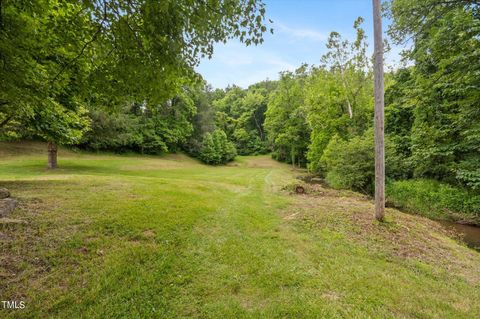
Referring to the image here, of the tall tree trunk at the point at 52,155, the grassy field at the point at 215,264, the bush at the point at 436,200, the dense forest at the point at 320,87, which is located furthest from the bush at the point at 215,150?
the grassy field at the point at 215,264

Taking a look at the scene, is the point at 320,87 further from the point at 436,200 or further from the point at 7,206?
the point at 7,206

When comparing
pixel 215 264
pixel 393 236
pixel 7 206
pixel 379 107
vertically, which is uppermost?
pixel 379 107

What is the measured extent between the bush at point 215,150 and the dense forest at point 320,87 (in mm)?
6285

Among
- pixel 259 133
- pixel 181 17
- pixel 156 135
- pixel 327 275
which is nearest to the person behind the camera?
pixel 181 17

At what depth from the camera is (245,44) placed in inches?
148

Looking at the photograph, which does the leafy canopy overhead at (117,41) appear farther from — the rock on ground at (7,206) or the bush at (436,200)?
the bush at (436,200)

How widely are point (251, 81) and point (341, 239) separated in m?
67.1

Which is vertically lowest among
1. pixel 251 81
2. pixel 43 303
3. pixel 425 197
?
pixel 425 197

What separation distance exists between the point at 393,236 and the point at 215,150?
29997 millimetres

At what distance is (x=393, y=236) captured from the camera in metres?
6.05

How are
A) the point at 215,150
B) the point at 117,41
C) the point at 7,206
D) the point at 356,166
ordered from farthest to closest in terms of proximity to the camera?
the point at 215,150 < the point at 356,166 < the point at 7,206 < the point at 117,41

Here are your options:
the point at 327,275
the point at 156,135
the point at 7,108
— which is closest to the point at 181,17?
the point at 327,275

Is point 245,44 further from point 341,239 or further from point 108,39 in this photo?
point 341,239

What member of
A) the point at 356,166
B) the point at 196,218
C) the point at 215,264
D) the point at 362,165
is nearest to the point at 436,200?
the point at 362,165
